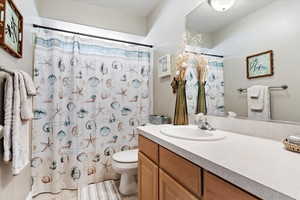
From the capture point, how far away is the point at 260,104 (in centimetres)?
105

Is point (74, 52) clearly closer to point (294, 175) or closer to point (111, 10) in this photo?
point (111, 10)

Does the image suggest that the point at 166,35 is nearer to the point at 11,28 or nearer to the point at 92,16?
the point at 92,16

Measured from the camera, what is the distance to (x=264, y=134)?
1013 millimetres

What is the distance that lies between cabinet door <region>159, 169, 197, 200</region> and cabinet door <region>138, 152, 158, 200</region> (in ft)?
0.23

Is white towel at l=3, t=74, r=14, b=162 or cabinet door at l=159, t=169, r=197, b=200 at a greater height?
white towel at l=3, t=74, r=14, b=162

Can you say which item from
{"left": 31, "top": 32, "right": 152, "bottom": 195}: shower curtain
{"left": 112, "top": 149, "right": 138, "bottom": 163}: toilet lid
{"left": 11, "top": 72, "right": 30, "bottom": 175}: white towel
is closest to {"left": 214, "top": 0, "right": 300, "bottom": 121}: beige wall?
{"left": 112, "top": 149, "right": 138, "bottom": 163}: toilet lid

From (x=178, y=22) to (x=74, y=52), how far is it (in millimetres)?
1272

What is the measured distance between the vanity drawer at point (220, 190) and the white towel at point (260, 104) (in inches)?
25.4

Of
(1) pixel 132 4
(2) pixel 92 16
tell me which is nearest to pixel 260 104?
(1) pixel 132 4

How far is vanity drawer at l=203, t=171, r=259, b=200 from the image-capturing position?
0.52 meters

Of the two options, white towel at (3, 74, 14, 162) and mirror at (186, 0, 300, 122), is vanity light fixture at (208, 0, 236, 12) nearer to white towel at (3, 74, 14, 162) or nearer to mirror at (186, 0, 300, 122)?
mirror at (186, 0, 300, 122)

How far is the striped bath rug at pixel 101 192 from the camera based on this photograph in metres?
1.71

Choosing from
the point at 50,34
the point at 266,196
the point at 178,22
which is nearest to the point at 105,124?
the point at 50,34

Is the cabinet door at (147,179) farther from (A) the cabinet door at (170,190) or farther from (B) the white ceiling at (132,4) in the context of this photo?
(B) the white ceiling at (132,4)
